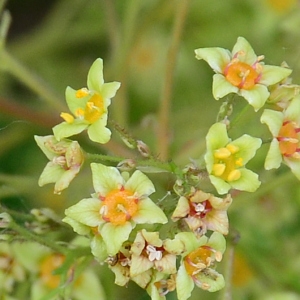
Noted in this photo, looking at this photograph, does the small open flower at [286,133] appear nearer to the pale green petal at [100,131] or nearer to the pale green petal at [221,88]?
the pale green petal at [221,88]

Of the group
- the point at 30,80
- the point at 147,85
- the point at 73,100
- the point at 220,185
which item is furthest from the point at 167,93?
the point at 147,85

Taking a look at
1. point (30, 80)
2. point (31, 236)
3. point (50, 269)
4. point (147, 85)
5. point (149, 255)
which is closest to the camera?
point (149, 255)

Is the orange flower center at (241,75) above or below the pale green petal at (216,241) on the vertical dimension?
above

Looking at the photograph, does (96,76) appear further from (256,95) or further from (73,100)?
(256,95)

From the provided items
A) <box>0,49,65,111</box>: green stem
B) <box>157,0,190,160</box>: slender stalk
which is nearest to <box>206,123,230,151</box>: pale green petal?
<box>157,0,190,160</box>: slender stalk

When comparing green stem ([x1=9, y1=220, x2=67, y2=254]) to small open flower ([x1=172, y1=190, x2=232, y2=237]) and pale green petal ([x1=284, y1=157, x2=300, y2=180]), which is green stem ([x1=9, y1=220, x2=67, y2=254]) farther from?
pale green petal ([x1=284, y1=157, x2=300, y2=180])

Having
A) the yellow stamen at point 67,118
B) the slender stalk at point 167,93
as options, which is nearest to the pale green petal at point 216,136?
the yellow stamen at point 67,118

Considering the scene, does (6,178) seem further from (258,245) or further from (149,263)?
(258,245)
